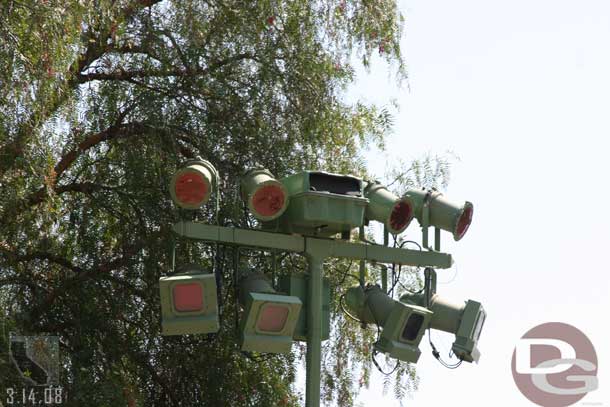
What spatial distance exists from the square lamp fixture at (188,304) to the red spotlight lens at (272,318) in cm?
33

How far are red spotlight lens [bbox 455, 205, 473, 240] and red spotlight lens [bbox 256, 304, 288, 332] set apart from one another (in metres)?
1.63

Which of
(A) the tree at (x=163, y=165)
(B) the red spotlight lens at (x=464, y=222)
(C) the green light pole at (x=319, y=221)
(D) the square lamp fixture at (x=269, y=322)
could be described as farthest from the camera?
(A) the tree at (x=163, y=165)

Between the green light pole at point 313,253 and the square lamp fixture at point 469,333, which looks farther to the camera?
the square lamp fixture at point 469,333

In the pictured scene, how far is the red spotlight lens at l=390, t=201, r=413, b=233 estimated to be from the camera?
9.91 meters

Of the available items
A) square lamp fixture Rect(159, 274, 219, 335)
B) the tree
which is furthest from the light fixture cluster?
the tree

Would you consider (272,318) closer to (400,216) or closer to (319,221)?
(319,221)

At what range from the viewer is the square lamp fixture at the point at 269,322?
9.15m

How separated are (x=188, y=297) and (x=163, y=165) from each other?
2275 mm

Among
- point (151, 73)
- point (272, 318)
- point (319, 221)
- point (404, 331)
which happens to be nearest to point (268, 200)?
point (319, 221)

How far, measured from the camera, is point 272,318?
30.3 ft

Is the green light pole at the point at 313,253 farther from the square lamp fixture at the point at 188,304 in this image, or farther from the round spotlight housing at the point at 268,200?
the square lamp fixture at the point at 188,304

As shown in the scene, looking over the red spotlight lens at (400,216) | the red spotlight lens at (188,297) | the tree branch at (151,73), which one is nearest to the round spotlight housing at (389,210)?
the red spotlight lens at (400,216)

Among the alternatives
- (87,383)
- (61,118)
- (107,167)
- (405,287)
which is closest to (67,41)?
(61,118)

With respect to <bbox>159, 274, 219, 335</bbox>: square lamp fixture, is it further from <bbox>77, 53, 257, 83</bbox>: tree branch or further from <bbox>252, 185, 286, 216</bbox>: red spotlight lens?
<bbox>77, 53, 257, 83</bbox>: tree branch
